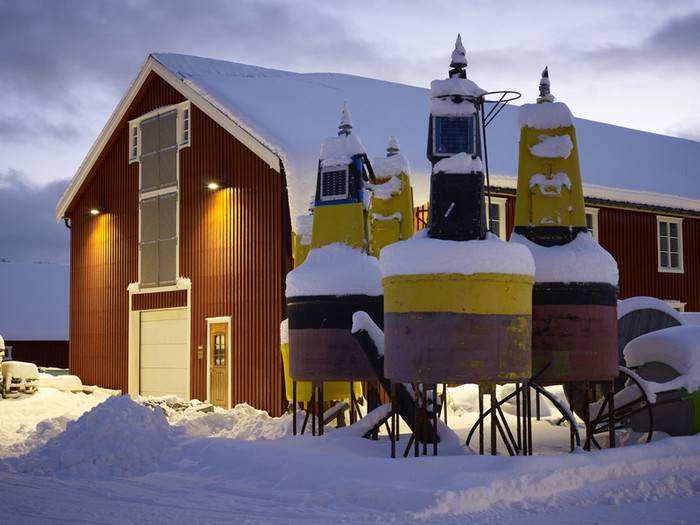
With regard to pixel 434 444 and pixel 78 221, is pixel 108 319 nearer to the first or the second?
pixel 78 221

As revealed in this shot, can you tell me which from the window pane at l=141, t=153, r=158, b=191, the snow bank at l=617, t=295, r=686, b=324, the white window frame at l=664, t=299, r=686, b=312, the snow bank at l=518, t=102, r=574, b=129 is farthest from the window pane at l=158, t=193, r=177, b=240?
the white window frame at l=664, t=299, r=686, b=312

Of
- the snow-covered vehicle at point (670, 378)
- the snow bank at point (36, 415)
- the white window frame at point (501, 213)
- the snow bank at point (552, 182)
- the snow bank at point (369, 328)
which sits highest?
the white window frame at point (501, 213)

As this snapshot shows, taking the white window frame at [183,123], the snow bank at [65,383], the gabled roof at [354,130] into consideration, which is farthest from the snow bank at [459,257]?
the snow bank at [65,383]

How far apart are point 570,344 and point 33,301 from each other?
115 feet

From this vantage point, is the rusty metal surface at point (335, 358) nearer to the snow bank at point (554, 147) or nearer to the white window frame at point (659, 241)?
the snow bank at point (554, 147)

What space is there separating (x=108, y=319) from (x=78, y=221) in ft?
11.7

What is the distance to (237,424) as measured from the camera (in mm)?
17609

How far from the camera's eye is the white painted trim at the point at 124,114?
20.0 meters

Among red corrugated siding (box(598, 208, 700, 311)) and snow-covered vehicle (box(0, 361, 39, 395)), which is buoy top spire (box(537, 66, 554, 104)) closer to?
red corrugated siding (box(598, 208, 700, 311))

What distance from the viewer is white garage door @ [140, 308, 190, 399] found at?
881 inches

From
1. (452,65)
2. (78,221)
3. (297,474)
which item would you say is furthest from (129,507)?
(78,221)

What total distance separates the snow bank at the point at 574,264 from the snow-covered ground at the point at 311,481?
2281mm

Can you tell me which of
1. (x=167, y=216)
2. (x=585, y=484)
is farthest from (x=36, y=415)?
(x=585, y=484)

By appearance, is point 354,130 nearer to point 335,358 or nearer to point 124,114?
point 124,114
